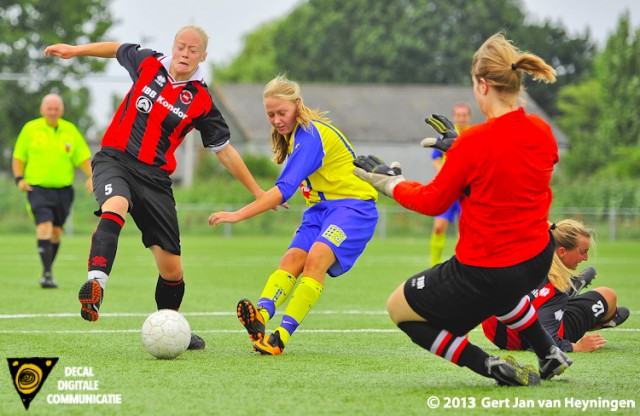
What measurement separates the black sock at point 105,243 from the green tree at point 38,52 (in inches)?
1480

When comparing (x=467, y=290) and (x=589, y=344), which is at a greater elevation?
(x=467, y=290)

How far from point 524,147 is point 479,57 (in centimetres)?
52

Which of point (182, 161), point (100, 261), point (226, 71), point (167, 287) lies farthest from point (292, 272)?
point (226, 71)

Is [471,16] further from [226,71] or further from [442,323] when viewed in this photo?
[442,323]

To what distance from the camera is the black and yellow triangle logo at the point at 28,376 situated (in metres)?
4.88

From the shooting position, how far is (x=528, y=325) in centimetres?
561

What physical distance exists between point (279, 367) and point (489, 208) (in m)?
1.73

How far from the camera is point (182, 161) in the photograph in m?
59.2

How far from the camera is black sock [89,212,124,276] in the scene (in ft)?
20.7

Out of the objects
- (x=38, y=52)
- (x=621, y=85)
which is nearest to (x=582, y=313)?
(x=38, y=52)

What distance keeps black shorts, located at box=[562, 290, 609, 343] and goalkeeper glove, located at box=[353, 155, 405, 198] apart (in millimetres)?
2365

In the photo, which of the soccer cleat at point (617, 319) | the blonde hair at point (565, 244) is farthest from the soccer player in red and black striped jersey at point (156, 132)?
the soccer cleat at point (617, 319)

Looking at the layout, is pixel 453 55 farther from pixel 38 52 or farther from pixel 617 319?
pixel 617 319

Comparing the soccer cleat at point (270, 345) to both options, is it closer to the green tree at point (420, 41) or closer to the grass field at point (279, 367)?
the grass field at point (279, 367)
